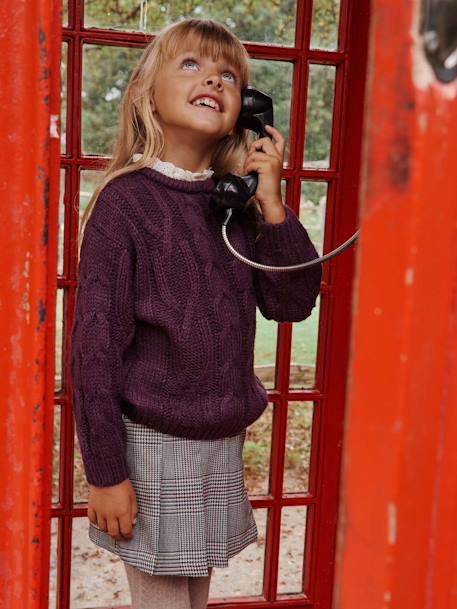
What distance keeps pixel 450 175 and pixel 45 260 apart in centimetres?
67

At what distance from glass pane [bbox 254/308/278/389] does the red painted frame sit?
142 millimetres

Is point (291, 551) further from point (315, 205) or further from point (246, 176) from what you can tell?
point (246, 176)

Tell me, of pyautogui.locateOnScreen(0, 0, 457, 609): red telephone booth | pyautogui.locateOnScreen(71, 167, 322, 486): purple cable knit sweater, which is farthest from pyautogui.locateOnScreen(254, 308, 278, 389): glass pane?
pyautogui.locateOnScreen(71, 167, 322, 486): purple cable knit sweater

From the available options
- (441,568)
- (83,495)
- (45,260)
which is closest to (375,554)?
(441,568)

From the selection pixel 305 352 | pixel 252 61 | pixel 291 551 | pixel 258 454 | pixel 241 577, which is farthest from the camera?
pixel 258 454

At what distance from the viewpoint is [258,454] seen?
4.39 m

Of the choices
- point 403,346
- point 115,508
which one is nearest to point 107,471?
point 115,508

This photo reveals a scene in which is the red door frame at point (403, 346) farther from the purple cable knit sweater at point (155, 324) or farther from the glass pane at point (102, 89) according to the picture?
the glass pane at point (102, 89)

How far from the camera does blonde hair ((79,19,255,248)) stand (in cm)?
188

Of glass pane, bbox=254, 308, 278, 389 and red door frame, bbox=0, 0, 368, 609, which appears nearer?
red door frame, bbox=0, 0, 368, 609

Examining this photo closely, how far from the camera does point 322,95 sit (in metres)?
2.52

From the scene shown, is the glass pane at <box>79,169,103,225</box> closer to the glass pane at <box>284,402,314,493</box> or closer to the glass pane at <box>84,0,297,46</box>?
the glass pane at <box>84,0,297,46</box>

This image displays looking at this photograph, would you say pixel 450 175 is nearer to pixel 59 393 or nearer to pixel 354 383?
pixel 354 383

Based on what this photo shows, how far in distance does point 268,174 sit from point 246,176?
51mm
